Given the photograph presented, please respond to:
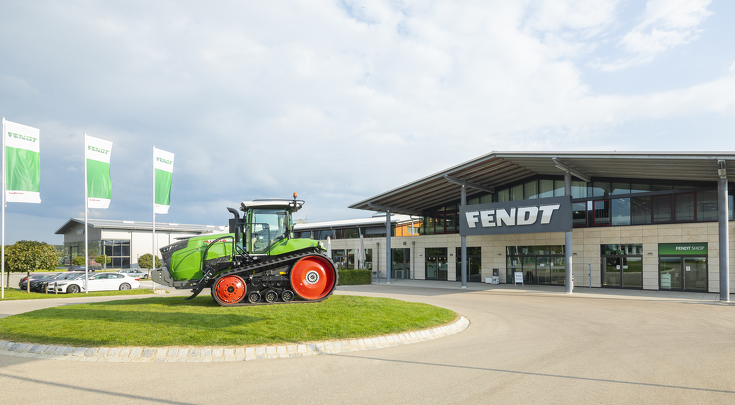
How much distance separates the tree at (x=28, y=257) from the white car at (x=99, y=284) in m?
1.16

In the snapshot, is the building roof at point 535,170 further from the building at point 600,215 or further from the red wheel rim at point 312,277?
the red wheel rim at point 312,277

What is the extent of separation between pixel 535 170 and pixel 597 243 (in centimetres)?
469

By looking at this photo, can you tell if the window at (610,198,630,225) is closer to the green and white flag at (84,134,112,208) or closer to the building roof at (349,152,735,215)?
the building roof at (349,152,735,215)

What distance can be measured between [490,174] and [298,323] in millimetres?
17044

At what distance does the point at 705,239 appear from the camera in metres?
18.7

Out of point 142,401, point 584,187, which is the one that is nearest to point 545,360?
point 142,401

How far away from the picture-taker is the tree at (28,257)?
20.5m

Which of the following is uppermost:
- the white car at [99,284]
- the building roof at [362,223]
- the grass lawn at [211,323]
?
the building roof at [362,223]

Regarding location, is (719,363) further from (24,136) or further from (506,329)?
(24,136)

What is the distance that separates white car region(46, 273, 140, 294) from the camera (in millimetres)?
22031

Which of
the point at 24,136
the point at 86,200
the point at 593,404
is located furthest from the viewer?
the point at 86,200

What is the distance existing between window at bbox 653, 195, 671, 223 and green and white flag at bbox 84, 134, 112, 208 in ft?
83.7

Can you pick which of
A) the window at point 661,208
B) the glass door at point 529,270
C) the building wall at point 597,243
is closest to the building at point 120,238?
the building wall at point 597,243

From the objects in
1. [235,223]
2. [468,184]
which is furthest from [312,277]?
[468,184]
